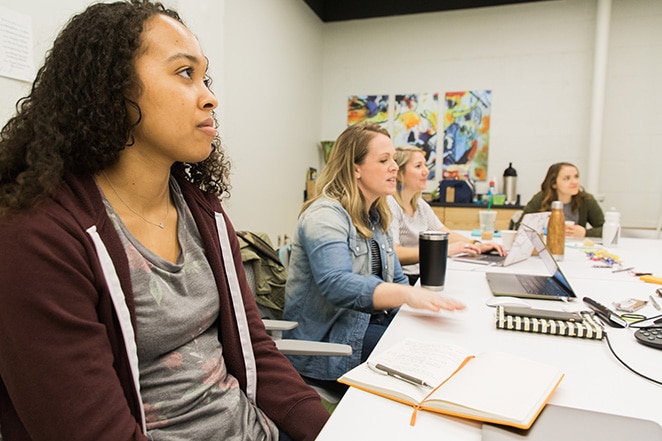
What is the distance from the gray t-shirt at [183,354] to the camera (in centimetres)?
80

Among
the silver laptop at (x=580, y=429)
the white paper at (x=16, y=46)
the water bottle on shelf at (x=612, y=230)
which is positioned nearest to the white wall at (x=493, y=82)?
the white paper at (x=16, y=46)

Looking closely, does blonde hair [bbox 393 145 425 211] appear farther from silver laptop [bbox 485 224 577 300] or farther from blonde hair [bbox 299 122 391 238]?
silver laptop [bbox 485 224 577 300]

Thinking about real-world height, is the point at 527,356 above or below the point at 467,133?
below

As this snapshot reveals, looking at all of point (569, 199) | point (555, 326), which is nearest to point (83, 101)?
point (555, 326)

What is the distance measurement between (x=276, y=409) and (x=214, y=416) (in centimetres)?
15

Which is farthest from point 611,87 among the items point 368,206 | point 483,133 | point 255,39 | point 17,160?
point 17,160

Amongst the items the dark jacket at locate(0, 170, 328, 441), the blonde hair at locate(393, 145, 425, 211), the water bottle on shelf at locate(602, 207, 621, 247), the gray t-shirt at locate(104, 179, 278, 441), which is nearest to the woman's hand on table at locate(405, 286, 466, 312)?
the gray t-shirt at locate(104, 179, 278, 441)

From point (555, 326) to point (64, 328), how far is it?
1.03 metres

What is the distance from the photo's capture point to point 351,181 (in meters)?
1.74

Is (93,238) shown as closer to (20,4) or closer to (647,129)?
(20,4)

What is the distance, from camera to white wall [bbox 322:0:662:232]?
13.8 feet

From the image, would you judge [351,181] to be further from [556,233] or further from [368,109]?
[368,109]

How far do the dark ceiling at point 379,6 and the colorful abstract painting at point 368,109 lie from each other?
895 mm

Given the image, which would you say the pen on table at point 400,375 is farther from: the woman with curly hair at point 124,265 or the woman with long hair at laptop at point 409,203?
the woman with long hair at laptop at point 409,203
